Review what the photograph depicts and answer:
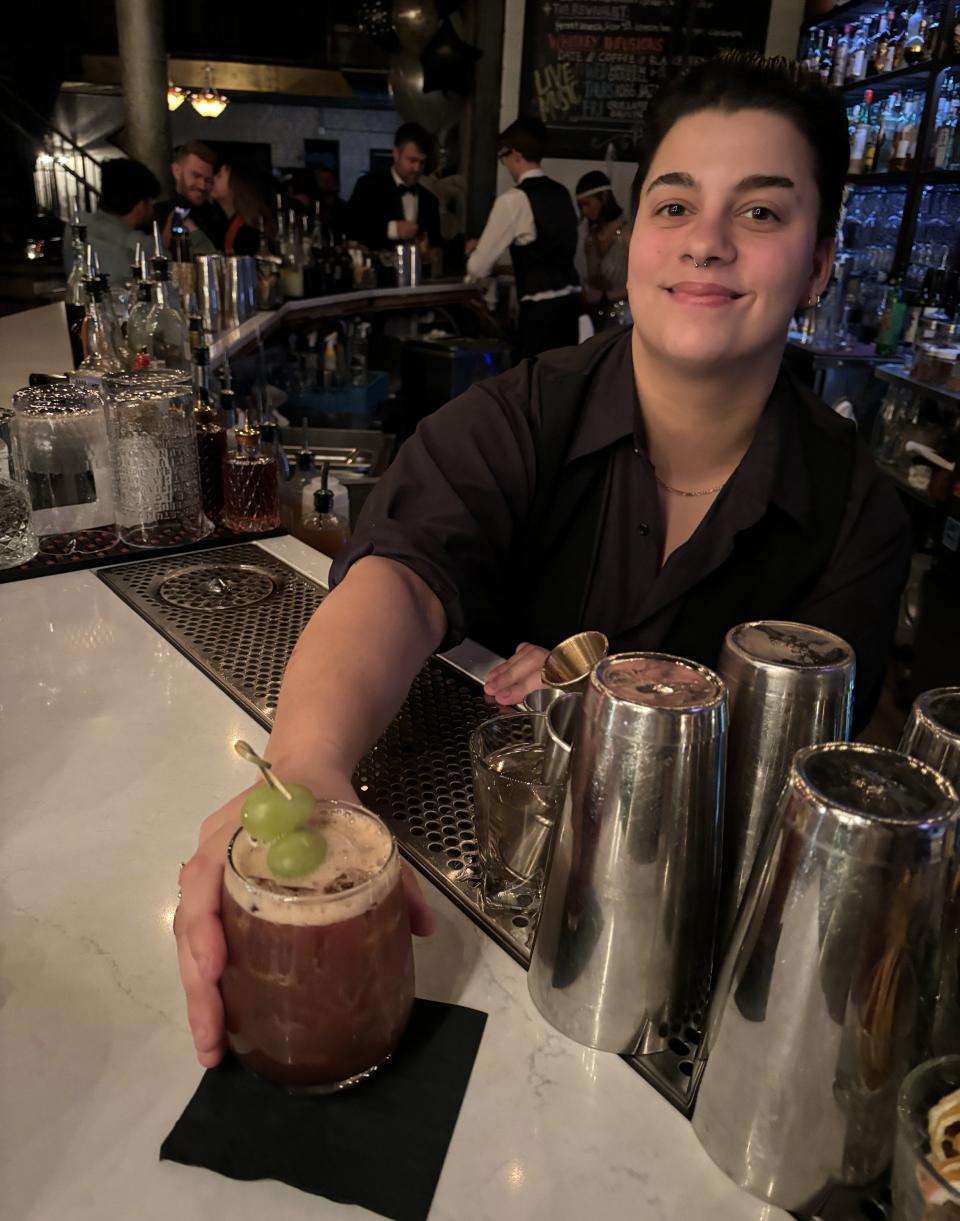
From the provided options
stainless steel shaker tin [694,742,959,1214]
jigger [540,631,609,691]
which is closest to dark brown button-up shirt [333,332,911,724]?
jigger [540,631,609,691]

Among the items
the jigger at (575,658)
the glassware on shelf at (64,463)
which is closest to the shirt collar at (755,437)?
the jigger at (575,658)

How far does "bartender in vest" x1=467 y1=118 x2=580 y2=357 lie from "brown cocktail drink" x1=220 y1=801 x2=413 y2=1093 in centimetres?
545

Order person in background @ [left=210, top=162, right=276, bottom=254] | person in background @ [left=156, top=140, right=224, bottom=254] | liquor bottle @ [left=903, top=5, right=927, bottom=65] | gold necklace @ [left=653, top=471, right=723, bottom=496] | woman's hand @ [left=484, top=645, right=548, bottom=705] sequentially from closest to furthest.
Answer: woman's hand @ [left=484, top=645, right=548, bottom=705] < gold necklace @ [left=653, top=471, right=723, bottom=496] < liquor bottle @ [left=903, top=5, right=927, bottom=65] < person in background @ [left=210, top=162, right=276, bottom=254] < person in background @ [left=156, top=140, right=224, bottom=254]

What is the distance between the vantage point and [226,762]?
101 centimetres

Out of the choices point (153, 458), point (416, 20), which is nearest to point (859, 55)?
point (416, 20)

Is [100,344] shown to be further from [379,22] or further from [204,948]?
[379,22]

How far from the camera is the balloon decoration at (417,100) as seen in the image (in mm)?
7535

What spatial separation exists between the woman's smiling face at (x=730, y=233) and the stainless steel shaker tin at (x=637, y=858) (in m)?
0.72

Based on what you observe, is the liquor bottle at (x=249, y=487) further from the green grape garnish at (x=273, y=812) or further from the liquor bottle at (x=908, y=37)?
the liquor bottle at (x=908, y=37)

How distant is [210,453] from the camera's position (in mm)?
1787

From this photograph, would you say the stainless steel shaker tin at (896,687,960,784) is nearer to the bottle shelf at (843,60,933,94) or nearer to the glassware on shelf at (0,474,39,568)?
the glassware on shelf at (0,474,39,568)

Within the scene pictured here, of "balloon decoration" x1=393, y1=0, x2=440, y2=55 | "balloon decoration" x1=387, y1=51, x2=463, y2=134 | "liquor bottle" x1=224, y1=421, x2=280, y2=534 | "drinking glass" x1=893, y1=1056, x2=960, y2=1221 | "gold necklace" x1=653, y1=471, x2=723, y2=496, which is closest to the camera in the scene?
"drinking glass" x1=893, y1=1056, x2=960, y2=1221

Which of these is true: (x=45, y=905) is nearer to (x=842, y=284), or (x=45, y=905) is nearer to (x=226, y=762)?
(x=226, y=762)

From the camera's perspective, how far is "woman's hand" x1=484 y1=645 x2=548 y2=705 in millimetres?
1141
